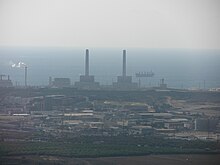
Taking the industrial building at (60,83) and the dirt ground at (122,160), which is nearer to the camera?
the dirt ground at (122,160)

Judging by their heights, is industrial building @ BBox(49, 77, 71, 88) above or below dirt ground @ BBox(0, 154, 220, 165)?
above

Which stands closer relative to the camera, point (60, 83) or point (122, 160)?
point (122, 160)

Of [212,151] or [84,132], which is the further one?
[84,132]

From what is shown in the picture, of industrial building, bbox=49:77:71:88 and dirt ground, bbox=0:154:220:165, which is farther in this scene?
industrial building, bbox=49:77:71:88

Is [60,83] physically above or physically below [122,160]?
above

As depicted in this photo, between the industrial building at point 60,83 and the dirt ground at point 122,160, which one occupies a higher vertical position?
the industrial building at point 60,83

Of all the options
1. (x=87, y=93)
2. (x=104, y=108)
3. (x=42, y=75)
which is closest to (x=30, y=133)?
(x=104, y=108)

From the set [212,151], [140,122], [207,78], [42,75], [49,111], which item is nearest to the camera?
[212,151]

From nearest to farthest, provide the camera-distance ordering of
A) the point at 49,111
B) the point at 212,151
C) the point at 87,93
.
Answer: the point at 212,151
the point at 49,111
the point at 87,93

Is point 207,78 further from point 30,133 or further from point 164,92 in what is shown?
point 30,133

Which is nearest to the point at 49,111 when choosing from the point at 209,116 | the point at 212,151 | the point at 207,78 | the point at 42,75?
the point at 209,116
